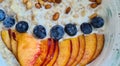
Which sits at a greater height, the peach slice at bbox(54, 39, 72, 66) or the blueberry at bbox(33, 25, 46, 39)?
the blueberry at bbox(33, 25, 46, 39)

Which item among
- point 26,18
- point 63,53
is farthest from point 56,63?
point 26,18

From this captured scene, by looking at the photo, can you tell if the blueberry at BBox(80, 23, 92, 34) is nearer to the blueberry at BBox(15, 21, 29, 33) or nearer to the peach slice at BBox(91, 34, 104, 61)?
the peach slice at BBox(91, 34, 104, 61)

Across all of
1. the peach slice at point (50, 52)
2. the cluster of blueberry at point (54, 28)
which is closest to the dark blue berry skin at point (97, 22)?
the cluster of blueberry at point (54, 28)

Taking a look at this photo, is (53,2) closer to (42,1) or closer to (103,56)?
(42,1)

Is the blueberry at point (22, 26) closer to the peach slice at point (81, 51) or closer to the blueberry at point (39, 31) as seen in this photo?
the blueberry at point (39, 31)

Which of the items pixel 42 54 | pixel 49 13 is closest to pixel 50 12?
pixel 49 13

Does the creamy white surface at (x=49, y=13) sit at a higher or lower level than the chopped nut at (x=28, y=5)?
lower

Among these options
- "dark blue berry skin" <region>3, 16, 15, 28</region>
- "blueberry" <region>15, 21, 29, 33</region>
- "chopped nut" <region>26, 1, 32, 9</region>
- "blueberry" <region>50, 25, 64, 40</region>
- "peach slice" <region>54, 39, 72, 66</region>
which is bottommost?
"peach slice" <region>54, 39, 72, 66</region>

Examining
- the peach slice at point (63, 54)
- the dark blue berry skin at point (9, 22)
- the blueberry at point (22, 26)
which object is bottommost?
the peach slice at point (63, 54)

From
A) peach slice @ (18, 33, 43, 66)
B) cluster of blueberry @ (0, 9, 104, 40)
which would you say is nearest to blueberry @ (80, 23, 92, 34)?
cluster of blueberry @ (0, 9, 104, 40)

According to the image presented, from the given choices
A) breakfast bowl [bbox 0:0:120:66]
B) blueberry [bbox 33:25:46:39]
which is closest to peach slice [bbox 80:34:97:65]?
breakfast bowl [bbox 0:0:120:66]
